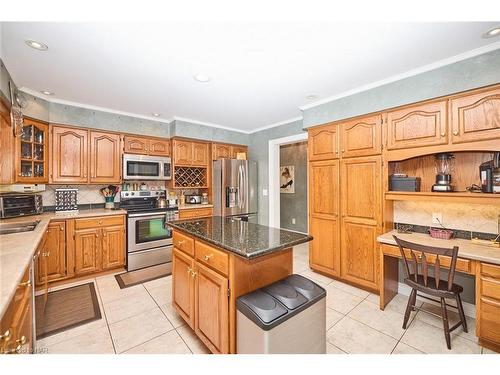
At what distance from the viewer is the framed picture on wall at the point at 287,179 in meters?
5.73

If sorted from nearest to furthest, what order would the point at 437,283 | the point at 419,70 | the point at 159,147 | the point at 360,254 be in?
the point at 437,283 → the point at 419,70 → the point at 360,254 → the point at 159,147

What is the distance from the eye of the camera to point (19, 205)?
2.61 metres

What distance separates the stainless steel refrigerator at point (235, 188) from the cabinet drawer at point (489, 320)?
345 cm

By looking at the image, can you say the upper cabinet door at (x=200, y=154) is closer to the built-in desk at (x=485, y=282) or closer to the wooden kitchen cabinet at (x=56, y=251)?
the wooden kitchen cabinet at (x=56, y=251)

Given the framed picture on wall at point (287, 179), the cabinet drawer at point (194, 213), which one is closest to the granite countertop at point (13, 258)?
the cabinet drawer at point (194, 213)

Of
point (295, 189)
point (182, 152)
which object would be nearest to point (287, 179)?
point (295, 189)

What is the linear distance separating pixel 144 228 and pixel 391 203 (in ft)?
11.6

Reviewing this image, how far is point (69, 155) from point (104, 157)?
1.40ft

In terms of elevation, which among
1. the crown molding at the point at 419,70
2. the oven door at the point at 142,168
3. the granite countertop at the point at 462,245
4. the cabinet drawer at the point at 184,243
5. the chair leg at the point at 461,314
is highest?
the crown molding at the point at 419,70

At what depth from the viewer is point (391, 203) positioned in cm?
265

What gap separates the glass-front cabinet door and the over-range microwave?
3.18 feet

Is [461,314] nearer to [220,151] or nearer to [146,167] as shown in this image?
[220,151]

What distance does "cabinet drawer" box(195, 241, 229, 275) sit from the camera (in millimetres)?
1462
